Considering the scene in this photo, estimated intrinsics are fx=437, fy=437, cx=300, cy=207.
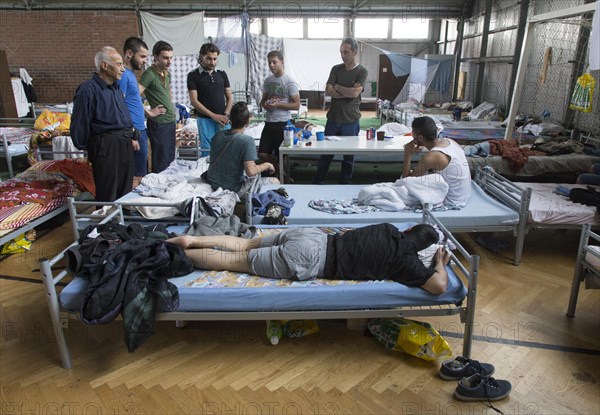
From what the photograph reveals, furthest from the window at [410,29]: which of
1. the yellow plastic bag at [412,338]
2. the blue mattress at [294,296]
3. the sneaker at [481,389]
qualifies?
the sneaker at [481,389]

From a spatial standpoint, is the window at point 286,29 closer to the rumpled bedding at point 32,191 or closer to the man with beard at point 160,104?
the man with beard at point 160,104

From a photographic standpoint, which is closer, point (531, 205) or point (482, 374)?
point (482, 374)

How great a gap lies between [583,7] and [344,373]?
12.6ft

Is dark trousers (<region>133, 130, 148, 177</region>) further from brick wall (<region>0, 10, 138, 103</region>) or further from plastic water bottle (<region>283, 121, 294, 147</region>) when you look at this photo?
brick wall (<region>0, 10, 138, 103</region>)

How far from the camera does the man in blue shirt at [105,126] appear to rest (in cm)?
326

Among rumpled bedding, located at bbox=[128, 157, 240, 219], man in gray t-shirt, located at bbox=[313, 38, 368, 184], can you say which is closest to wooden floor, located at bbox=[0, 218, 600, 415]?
rumpled bedding, located at bbox=[128, 157, 240, 219]

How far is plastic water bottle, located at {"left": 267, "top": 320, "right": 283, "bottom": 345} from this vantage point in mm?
2494

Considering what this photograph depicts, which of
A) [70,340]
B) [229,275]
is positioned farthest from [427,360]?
[70,340]

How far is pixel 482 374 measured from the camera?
2170 mm

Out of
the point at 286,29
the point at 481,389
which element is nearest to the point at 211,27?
the point at 286,29

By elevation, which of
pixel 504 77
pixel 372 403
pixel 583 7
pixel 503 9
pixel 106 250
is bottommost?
pixel 372 403

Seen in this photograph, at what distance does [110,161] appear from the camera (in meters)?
3.45

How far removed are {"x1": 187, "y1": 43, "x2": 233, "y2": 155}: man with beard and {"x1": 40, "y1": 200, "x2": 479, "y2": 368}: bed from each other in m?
2.65

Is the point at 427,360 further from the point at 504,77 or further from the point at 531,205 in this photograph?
the point at 504,77
